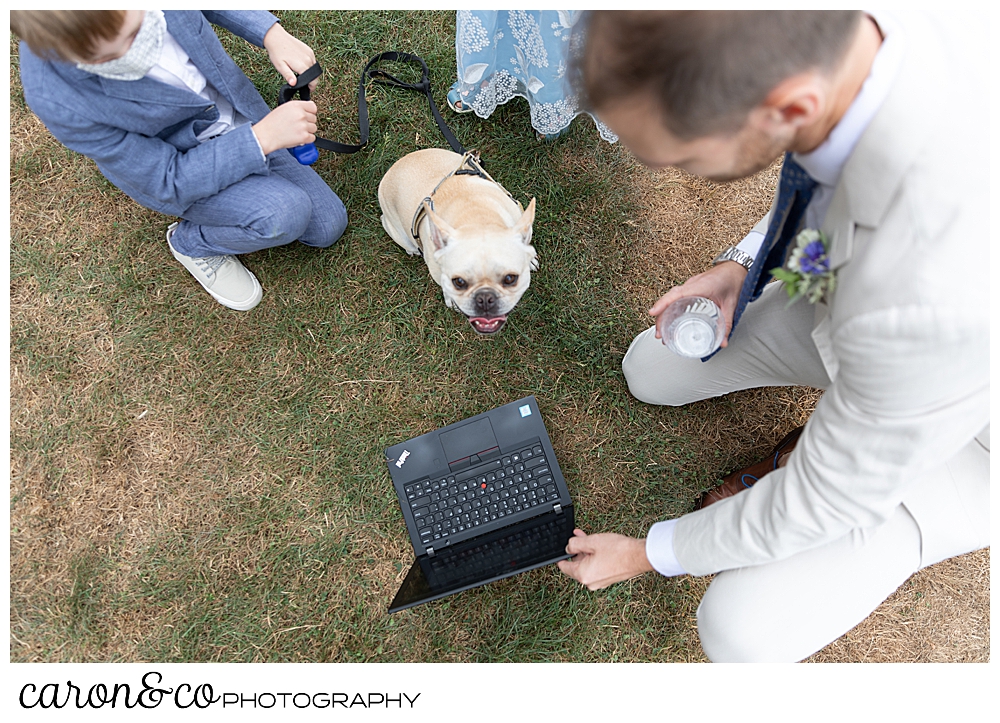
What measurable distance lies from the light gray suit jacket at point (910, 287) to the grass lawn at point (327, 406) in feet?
4.85

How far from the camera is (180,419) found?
3008 mm

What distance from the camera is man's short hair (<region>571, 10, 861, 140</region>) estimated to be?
1.13 meters

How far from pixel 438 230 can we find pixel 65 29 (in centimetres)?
130

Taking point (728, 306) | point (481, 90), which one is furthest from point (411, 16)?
point (728, 306)

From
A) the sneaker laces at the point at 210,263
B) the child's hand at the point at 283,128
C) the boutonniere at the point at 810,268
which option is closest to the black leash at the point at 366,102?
the child's hand at the point at 283,128

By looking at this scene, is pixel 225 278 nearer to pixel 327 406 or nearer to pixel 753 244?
pixel 327 406

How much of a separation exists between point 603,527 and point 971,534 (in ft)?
4.78

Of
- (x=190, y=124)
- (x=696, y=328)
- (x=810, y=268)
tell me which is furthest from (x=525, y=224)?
(x=190, y=124)

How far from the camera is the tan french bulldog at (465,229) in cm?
245

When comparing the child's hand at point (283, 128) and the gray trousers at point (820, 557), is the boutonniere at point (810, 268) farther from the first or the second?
the child's hand at point (283, 128)

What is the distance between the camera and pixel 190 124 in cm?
237

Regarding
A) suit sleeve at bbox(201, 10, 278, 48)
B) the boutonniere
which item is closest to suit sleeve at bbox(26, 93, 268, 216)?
suit sleeve at bbox(201, 10, 278, 48)

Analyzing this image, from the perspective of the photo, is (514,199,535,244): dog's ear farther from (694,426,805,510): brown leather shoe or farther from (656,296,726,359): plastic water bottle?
(694,426,805,510): brown leather shoe

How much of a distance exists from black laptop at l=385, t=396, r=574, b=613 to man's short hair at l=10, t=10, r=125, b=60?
1.89 meters
